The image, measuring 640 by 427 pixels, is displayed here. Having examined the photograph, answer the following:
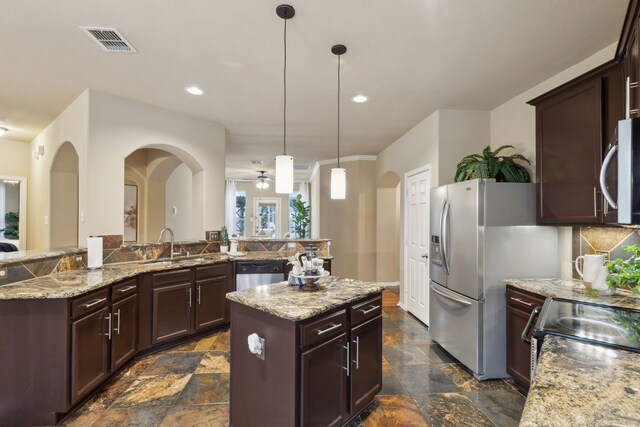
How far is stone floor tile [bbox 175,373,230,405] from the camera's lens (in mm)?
2441

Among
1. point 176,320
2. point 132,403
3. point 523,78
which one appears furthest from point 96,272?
point 523,78

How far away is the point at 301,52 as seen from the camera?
2.59m

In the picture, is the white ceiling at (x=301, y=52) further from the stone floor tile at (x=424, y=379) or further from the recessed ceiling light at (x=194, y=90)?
the stone floor tile at (x=424, y=379)

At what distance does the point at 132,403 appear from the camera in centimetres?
240

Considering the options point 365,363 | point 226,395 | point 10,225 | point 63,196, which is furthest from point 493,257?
point 10,225

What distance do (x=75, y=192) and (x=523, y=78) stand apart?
18.8ft

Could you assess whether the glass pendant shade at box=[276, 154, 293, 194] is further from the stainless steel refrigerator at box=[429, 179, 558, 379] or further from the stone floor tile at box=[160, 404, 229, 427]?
the stone floor tile at box=[160, 404, 229, 427]

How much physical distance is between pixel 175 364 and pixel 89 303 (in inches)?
42.1

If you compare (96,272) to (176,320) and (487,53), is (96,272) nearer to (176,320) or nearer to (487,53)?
(176,320)

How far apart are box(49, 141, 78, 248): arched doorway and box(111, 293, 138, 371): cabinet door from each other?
7.95ft

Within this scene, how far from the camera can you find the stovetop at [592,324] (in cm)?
124

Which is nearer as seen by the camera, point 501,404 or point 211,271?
point 501,404

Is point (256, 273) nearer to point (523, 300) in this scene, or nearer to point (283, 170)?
point (283, 170)

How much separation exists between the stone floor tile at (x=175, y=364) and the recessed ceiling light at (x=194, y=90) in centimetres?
274
